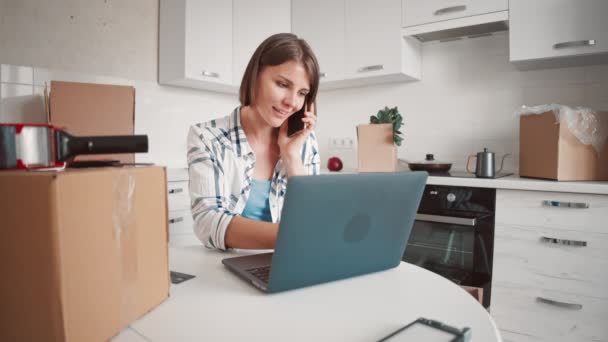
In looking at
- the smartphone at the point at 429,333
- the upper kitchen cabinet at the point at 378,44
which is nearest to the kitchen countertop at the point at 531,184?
the upper kitchen cabinet at the point at 378,44

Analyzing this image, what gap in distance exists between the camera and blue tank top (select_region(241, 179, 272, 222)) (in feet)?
4.56

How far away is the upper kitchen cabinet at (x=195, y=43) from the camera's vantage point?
2654 mm

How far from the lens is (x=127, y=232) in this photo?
57 cm

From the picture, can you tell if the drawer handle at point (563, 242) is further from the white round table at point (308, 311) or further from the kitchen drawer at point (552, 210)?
the white round table at point (308, 311)

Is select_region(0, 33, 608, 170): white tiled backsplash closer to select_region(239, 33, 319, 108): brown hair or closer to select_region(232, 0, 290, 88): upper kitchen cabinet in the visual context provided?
select_region(232, 0, 290, 88): upper kitchen cabinet

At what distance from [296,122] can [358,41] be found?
1527mm

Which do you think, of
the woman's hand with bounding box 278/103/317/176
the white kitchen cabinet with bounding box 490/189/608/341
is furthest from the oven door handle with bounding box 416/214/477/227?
the woman's hand with bounding box 278/103/317/176

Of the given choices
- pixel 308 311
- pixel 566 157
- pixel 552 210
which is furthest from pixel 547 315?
pixel 308 311

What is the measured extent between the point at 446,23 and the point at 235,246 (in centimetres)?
207

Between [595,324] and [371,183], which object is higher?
[371,183]

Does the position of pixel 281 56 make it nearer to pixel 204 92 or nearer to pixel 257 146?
pixel 257 146

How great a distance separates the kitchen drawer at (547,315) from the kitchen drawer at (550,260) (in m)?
0.04

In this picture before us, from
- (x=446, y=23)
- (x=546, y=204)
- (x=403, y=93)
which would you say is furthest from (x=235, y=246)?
(x=403, y=93)

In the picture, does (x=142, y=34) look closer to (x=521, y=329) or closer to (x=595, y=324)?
(x=521, y=329)
